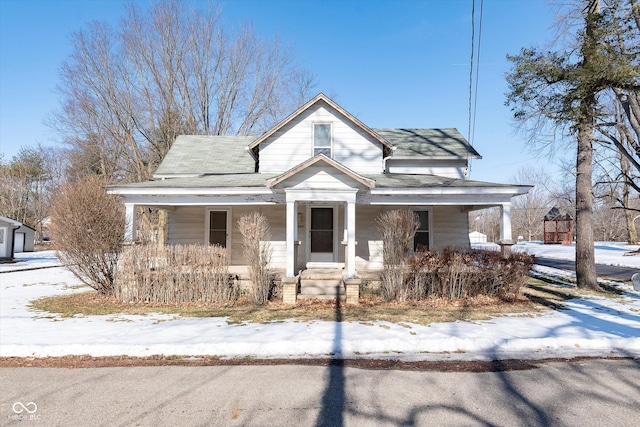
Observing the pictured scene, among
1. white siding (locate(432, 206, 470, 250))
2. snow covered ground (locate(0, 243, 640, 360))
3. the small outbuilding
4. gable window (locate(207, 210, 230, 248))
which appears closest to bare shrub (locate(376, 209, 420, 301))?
snow covered ground (locate(0, 243, 640, 360))

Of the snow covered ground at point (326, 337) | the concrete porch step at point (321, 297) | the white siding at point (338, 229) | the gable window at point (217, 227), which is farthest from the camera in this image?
the gable window at point (217, 227)

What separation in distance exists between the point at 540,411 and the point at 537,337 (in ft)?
8.72

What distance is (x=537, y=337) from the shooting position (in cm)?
564

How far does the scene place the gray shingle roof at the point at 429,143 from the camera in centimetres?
1289

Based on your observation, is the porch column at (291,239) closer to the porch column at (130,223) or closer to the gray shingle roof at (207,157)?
the porch column at (130,223)

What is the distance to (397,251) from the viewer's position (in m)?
8.42

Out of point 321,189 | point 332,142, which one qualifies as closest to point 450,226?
point 332,142

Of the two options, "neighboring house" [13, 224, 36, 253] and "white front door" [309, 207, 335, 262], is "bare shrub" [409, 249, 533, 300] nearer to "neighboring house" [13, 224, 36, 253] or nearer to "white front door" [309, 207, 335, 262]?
"white front door" [309, 207, 335, 262]

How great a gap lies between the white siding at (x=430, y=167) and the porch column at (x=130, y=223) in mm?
8927

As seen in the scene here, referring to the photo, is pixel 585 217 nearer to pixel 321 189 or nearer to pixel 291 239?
pixel 321 189

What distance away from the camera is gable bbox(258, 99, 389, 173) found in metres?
11.6

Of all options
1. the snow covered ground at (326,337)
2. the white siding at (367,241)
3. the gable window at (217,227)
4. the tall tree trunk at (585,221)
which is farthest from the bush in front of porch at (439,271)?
the gable window at (217,227)

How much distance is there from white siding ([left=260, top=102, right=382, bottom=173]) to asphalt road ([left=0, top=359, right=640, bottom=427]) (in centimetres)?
813

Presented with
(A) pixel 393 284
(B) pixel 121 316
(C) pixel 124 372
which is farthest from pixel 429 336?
(B) pixel 121 316
